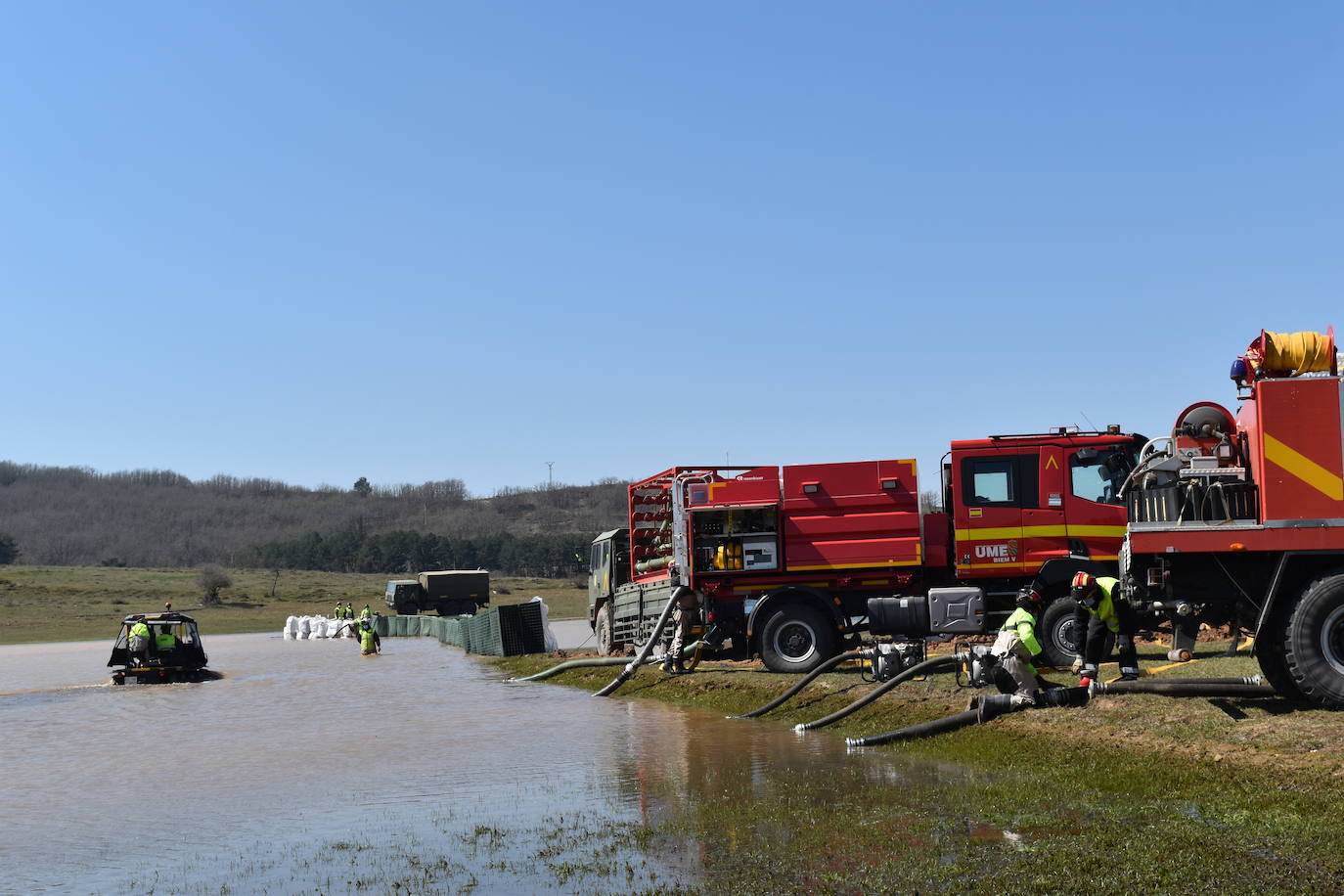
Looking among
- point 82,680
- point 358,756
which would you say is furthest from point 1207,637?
point 82,680

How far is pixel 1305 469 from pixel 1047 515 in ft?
22.7

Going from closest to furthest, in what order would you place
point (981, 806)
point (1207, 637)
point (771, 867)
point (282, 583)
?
point (771, 867)
point (981, 806)
point (1207, 637)
point (282, 583)

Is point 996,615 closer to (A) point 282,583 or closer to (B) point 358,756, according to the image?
(B) point 358,756

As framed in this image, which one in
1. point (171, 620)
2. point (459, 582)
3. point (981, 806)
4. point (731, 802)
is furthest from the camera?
point (459, 582)

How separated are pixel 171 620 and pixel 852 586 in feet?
65.1

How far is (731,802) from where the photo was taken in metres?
11.6

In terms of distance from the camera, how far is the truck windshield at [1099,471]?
1900cm

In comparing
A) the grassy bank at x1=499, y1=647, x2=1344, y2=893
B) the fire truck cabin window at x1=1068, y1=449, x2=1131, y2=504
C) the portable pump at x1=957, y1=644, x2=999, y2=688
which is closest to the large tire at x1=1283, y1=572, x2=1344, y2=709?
the grassy bank at x1=499, y1=647, x2=1344, y2=893

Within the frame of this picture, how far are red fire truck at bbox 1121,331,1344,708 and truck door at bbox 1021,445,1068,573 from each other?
5.90 meters

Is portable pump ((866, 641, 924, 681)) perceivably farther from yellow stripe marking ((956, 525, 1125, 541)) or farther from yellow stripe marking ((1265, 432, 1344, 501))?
yellow stripe marking ((1265, 432, 1344, 501))

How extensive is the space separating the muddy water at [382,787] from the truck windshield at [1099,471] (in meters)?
6.21

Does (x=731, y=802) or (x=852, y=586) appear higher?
(x=852, y=586)

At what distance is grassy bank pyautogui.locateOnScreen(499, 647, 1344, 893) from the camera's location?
8180 millimetres

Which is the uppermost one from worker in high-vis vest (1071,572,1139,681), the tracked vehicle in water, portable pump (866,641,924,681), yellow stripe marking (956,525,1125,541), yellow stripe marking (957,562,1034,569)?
yellow stripe marking (956,525,1125,541)
